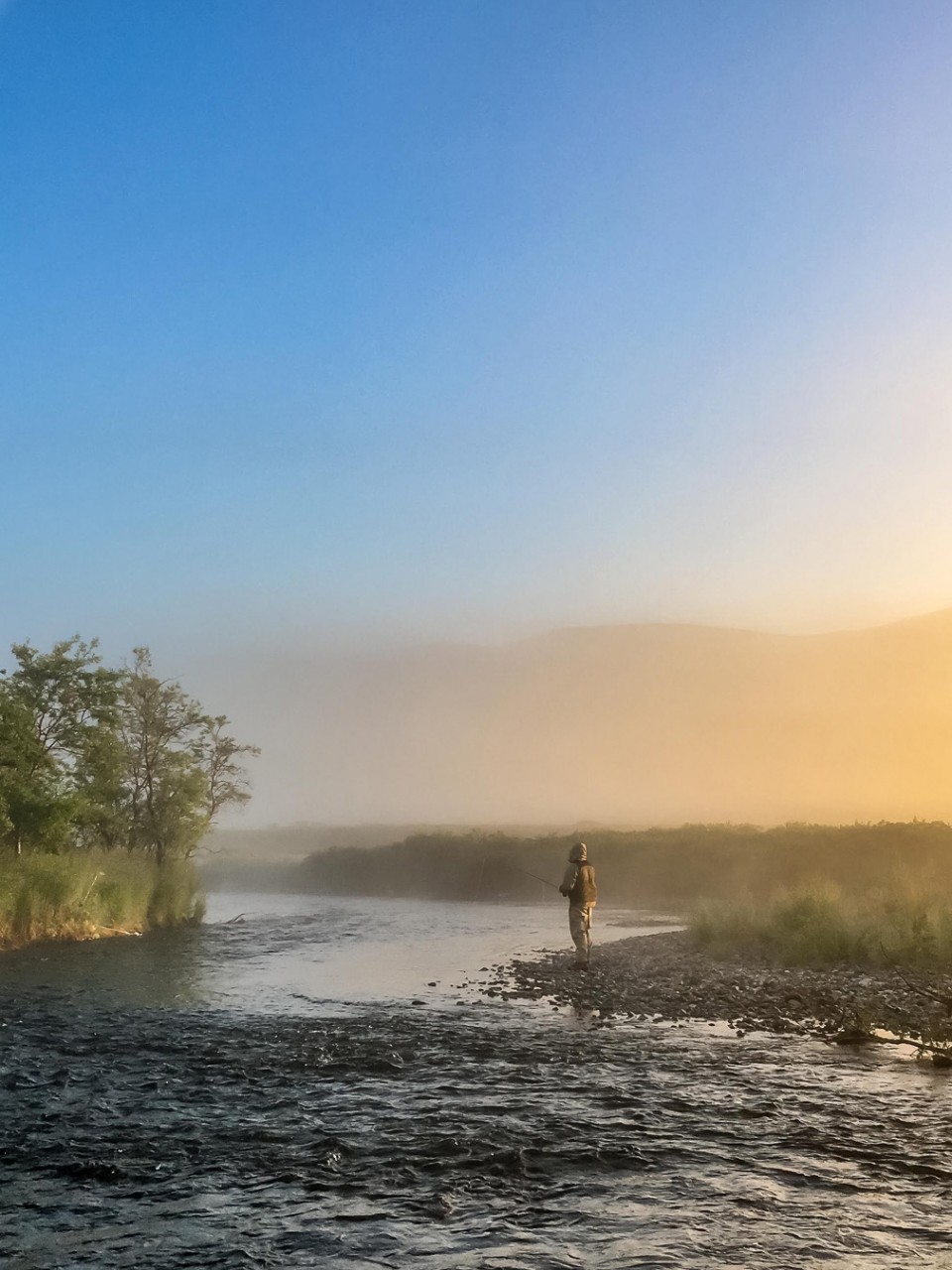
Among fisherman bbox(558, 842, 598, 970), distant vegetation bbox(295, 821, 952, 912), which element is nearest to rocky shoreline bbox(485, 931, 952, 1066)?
fisherman bbox(558, 842, 598, 970)

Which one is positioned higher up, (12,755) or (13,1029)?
(12,755)

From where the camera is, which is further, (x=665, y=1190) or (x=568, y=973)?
(x=568, y=973)

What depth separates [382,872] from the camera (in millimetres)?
69938

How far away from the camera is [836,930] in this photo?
77.8 ft

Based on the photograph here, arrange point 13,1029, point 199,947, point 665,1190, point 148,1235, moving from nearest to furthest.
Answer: point 148,1235
point 665,1190
point 13,1029
point 199,947

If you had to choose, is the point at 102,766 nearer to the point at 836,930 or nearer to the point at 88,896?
the point at 88,896

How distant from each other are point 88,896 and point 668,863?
102 feet

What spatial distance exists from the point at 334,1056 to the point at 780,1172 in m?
7.76

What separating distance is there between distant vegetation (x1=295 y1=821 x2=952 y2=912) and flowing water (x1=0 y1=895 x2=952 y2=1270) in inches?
596

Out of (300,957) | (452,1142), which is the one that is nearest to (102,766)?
(300,957)

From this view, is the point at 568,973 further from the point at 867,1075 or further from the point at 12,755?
the point at 12,755

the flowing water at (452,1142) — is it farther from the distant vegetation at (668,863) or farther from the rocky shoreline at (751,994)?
the distant vegetation at (668,863)

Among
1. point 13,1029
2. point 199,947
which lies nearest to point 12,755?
point 199,947

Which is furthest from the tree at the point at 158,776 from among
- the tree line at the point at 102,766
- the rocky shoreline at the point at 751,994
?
the rocky shoreline at the point at 751,994
